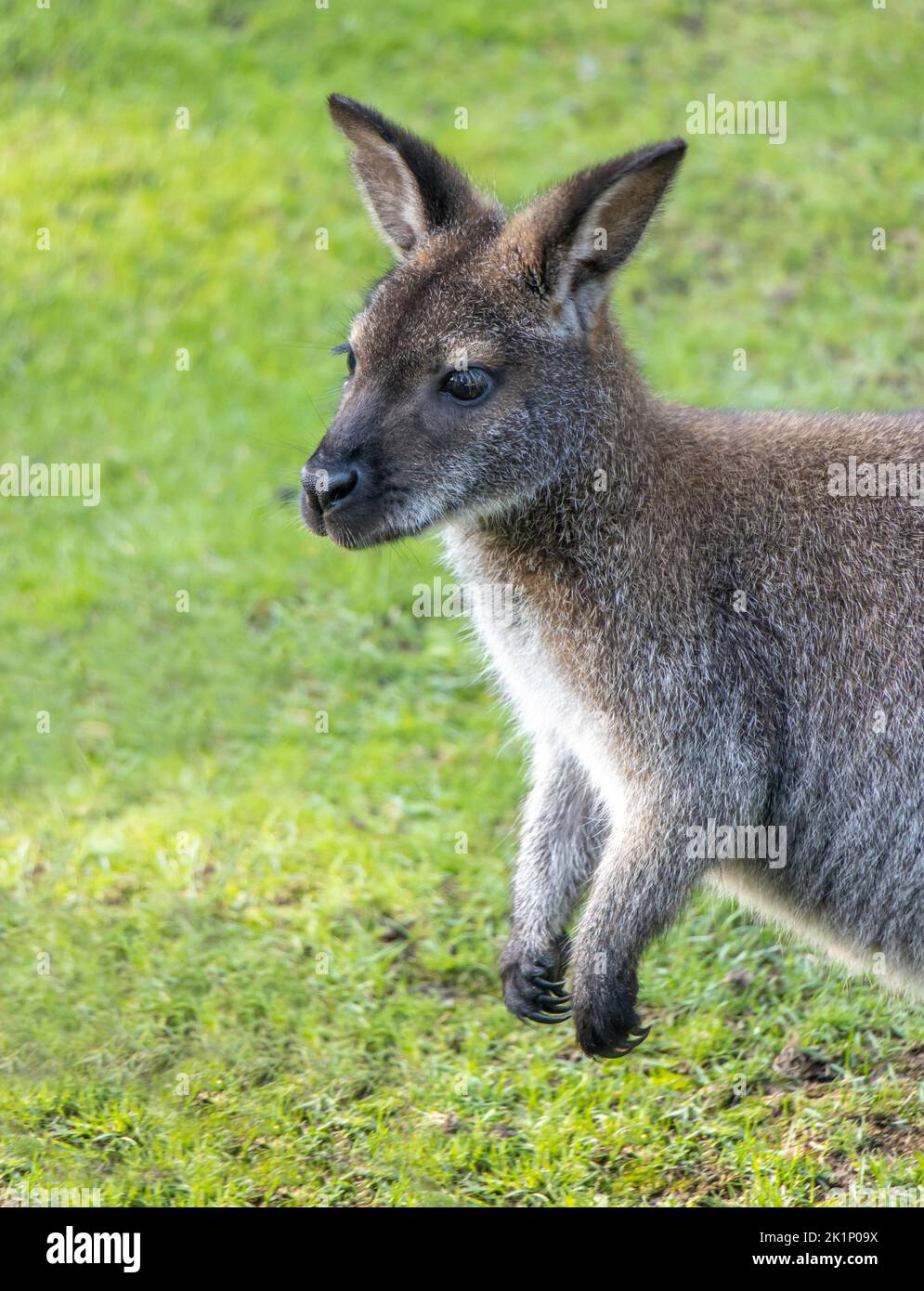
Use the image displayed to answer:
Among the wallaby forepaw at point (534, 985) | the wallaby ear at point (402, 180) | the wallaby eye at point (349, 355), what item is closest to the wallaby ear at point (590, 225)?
the wallaby ear at point (402, 180)

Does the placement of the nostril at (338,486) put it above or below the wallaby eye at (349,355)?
below

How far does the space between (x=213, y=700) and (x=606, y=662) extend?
3366 millimetres

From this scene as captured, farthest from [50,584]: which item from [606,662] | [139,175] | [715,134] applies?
[715,134]

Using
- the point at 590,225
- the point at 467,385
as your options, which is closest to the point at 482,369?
the point at 467,385

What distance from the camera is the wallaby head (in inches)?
173

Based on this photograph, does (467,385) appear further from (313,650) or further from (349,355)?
(313,650)

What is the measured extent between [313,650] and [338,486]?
333 cm

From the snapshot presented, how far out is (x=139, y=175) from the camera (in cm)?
1077

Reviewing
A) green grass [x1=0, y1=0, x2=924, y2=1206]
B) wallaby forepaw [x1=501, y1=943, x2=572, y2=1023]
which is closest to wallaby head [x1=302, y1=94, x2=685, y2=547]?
green grass [x1=0, y1=0, x2=924, y2=1206]

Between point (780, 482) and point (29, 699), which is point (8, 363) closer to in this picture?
point (29, 699)

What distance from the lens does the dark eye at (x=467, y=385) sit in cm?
446

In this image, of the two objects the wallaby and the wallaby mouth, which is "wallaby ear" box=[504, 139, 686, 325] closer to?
the wallaby

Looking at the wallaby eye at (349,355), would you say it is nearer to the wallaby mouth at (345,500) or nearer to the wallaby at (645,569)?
the wallaby at (645,569)

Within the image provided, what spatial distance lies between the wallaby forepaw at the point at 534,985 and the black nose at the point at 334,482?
1.64 m
